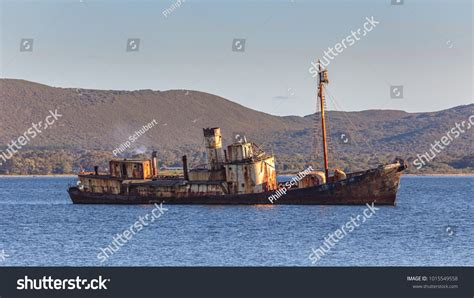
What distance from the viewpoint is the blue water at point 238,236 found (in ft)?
180

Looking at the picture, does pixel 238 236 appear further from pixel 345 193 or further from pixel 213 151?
pixel 213 151

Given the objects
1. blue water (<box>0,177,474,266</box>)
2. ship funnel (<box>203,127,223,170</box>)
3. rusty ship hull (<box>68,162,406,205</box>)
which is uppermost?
ship funnel (<box>203,127,223,170</box>)

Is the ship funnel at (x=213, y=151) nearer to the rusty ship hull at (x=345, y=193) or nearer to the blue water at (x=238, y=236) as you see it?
the rusty ship hull at (x=345, y=193)

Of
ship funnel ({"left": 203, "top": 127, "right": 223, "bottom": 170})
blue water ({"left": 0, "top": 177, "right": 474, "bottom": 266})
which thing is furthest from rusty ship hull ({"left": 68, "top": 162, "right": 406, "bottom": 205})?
ship funnel ({"left": 203, "top": 127, "right": 223, "bottom": 170})

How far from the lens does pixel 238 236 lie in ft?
218

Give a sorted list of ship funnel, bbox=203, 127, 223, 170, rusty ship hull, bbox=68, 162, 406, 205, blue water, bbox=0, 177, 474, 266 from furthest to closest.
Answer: ship funnel, bbox=203, 127, 223, 170 < rusty ship hull, bbox=68, 162, 406, 205 < blue water, bbox=0, 177, 474, 266

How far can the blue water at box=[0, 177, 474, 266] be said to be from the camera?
2164 inches

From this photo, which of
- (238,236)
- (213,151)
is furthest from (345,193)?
(238,236)

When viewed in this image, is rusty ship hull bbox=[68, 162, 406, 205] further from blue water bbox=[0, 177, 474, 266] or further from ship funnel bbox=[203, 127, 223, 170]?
ship funnel bbox=[203, 127, 223, 170]

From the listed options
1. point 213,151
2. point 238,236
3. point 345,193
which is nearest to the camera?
point 238,236
